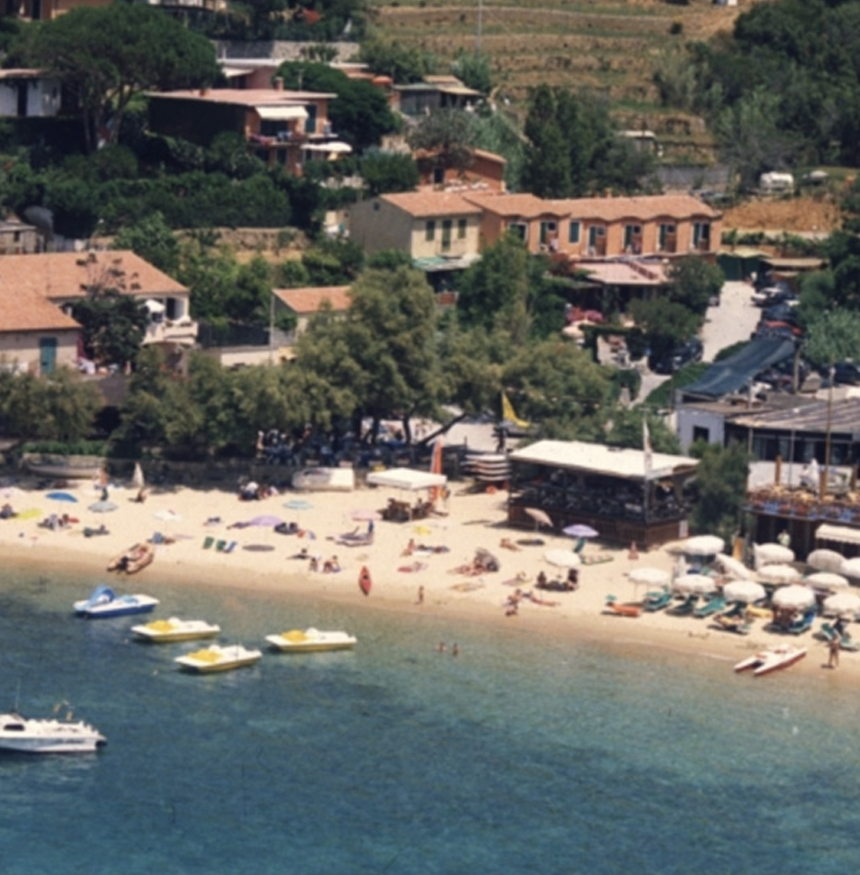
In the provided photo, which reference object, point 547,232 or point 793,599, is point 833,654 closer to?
point 793,599

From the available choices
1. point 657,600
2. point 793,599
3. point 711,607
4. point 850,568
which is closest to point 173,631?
point 657,600

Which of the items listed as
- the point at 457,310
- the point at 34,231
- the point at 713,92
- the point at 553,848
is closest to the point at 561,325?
the point at 457,310

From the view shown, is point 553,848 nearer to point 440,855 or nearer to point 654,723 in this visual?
point 440,855

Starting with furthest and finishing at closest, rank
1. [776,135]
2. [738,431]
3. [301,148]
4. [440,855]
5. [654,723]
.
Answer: [776,135] < [301,148] < [738,431] < [654,723] < [440,855]

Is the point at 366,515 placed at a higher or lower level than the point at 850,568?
lower

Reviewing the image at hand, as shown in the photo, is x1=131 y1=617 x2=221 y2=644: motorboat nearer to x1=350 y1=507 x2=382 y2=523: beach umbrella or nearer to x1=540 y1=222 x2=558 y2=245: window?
x1=350 y1=507 x2=382 y2=523: beach umbrella

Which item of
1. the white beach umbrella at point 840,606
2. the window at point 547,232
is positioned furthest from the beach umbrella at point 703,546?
the window at point 547,232

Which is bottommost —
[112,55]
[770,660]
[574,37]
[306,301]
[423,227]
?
[770,660]
